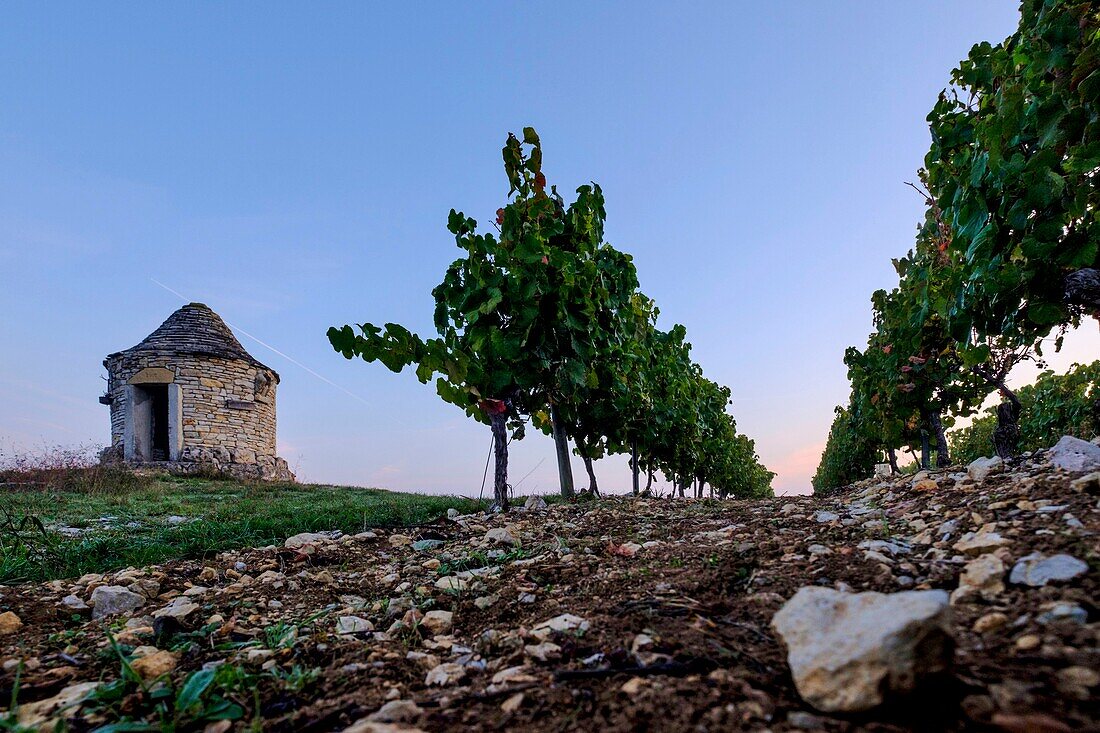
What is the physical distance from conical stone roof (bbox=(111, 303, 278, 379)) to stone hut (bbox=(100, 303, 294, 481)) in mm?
38

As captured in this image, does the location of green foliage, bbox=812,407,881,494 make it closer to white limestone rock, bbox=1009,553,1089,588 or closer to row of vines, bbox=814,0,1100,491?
row of vines, bbox=814,0,1100,491

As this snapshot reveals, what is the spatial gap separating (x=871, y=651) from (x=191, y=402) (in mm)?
26181

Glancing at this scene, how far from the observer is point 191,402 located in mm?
22750

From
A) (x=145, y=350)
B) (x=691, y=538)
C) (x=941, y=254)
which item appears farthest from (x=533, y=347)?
(x=145, y=350)

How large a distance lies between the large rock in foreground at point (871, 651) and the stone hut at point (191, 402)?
24.8m

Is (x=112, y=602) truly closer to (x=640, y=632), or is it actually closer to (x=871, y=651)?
(x=640, y=632)

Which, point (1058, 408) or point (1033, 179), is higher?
point (1033, 179)

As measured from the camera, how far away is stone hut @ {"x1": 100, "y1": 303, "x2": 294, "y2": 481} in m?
22.5

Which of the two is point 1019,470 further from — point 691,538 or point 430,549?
point 430,549

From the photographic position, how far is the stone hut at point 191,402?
73.8ft

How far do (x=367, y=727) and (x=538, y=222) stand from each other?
311 inches

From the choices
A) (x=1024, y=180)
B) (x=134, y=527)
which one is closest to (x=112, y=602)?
(x=134, y=527)

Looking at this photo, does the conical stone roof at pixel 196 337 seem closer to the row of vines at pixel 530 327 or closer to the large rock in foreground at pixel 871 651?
the row of vines at pixel 530 327

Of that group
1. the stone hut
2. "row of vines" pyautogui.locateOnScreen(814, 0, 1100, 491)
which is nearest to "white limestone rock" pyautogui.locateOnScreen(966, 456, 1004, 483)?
"row of vines" pyautogui.locateOnScreen(814, 0, 1100, 491)
